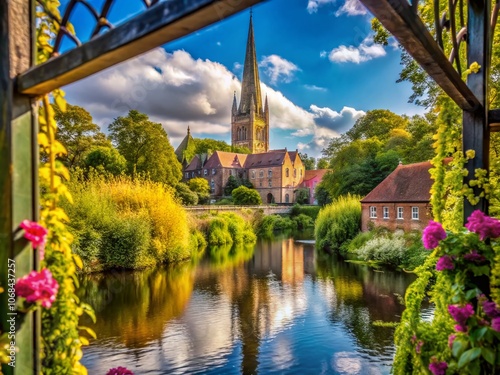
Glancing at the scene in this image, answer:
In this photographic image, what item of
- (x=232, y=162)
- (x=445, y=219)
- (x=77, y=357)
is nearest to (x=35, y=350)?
(x=77, y=357)

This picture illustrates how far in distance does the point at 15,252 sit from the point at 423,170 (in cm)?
2201

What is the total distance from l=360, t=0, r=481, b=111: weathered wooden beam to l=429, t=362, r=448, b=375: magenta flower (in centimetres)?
182

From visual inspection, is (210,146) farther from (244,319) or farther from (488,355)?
(488,355)

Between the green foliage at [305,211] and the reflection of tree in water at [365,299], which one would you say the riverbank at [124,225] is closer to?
the reflection of tree in water at [365,299]

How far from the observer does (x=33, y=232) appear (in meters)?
1.87

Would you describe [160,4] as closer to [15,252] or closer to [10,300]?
[15,252]

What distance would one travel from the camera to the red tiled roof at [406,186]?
19.8 meters

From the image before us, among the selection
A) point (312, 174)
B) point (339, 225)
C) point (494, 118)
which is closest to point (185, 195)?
point (339, 225)

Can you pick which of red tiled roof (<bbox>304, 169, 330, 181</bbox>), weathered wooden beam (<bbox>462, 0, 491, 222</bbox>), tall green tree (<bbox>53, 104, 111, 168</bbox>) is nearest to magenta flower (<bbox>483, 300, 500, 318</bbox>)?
weathered wooden beam (<bbox>462, 0, 491, 222</bbox>)

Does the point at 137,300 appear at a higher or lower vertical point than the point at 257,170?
lower

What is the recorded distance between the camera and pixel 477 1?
2.94 meters

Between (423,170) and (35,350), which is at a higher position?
(423,170)

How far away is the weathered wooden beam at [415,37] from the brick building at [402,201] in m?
18.2

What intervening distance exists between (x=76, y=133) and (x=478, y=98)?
28.2 metres
